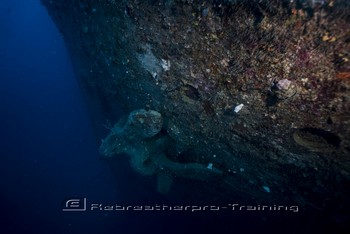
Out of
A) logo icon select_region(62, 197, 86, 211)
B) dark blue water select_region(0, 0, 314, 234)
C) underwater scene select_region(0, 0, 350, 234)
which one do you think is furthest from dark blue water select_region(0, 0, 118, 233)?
underwater scene select_region(0, 0, 350, 234)

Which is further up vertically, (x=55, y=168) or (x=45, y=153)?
(x=45, y=153)

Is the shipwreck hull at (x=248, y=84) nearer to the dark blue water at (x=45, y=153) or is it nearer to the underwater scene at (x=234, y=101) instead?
the underwater scene at (x=234, y=101)

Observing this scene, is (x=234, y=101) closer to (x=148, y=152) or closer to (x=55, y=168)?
(x=148, y=152)

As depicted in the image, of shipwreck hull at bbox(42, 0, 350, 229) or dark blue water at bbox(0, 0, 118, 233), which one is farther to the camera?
dark blue water at bbox(0, 0, 118, 233)

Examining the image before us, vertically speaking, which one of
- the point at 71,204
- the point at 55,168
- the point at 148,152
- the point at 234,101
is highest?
the point at 234,101

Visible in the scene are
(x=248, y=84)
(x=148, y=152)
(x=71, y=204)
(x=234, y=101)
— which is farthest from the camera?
(x=71, y=204)

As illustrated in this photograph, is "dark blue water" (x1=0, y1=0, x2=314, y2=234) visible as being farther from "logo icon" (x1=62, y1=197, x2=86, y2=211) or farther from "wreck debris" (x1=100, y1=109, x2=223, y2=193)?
"wreck debris" (x1=100, y1=109, x2=223, y2=193)

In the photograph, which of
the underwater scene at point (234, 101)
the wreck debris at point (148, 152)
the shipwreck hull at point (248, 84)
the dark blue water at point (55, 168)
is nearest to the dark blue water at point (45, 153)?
the dark blue water at point (55, 168)

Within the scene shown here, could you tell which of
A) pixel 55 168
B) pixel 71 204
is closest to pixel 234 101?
pixel 71 204

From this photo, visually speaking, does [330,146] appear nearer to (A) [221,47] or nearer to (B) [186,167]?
(A) [221,47]

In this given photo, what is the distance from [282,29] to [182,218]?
835 cm

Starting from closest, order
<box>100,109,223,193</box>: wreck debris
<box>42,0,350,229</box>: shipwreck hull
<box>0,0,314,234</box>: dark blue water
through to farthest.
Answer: <box>42,0,350,229</box>: shipwreck hull → <box>100,109,223,193</box>: wreck debris → <box>0,0,314,234</box>: dark blue water

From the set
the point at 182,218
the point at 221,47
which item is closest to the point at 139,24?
the point at 221,47

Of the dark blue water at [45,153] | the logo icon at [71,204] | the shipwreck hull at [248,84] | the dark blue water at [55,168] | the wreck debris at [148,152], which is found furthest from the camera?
the dark blue water at [45,153]
